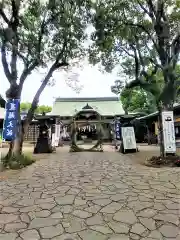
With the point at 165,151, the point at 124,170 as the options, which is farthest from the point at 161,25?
the point at 124,170

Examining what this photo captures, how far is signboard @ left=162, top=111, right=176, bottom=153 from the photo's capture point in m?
9.66

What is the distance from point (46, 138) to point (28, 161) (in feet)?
19.7

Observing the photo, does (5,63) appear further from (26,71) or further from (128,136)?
(128,136)

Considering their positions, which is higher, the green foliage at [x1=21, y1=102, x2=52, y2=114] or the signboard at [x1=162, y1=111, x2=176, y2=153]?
the green foliage at [x1=21, y1=102, x2=52, y2=114]

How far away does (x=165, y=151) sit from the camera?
381 inches

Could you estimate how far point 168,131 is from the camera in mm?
9820

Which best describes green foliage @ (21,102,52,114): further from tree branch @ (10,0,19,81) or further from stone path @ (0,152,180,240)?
stone path @ (0,152,180,240)

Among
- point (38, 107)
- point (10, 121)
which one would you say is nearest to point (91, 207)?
point (10, 121)

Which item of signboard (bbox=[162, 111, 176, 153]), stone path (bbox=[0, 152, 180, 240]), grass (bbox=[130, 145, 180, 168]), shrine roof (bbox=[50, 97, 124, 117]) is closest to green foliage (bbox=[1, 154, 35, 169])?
stone path (bbox=[0, 152, 180, 240])

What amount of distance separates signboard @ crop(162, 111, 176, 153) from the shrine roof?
60.2 ft

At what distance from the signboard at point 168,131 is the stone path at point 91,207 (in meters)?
2.31

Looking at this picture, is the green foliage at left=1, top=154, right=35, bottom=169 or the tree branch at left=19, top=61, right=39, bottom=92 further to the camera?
the tree branch at left=19, top=61, right=39, bottom=92

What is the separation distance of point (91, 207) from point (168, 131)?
6420 mm

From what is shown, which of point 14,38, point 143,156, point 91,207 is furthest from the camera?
point 143,156
